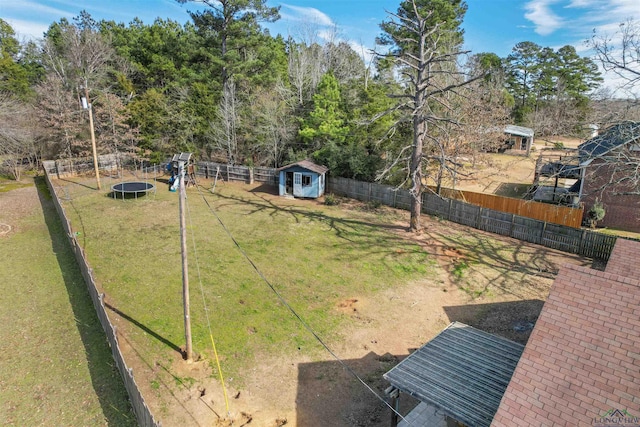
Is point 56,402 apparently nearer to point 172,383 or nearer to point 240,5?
point 172,383

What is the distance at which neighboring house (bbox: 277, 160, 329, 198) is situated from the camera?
88.5 ft

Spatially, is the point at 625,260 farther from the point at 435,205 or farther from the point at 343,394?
the point at 435,205

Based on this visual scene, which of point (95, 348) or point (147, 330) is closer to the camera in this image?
point (95, 348)

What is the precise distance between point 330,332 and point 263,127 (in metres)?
23.1

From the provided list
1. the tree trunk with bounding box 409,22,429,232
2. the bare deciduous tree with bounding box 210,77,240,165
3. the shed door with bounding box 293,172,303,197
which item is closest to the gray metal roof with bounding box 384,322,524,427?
the tree trunk with bounding box 409,22,429,232

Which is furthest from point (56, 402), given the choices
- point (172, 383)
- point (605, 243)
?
point (605, 243)

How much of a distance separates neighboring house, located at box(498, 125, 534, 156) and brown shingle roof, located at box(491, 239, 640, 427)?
38859 millimetres

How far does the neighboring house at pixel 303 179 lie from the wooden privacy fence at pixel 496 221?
72.7 inches

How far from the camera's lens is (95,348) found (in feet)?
36.5

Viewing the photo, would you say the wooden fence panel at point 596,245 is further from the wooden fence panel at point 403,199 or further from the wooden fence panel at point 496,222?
the wooden fence panel at point 403,199

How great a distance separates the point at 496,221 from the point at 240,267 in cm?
1423

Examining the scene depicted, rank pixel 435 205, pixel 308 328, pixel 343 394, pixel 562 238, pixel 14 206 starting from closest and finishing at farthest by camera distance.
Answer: pixel 343 394 < pixel 308 328 < pixel 562 238 < pixel 435 205 < pixel 14 206

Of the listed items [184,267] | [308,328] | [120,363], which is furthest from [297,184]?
[120,363]

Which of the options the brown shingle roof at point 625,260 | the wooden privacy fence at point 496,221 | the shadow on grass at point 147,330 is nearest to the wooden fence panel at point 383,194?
the wooden privacy fence at point 496,221
